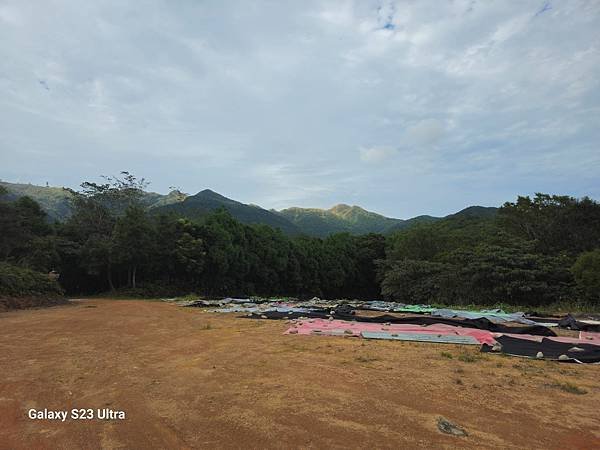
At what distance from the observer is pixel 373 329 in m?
6.73

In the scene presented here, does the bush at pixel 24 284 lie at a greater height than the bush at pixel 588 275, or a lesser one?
lesser

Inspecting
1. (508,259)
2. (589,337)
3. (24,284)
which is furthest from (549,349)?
(24,284)

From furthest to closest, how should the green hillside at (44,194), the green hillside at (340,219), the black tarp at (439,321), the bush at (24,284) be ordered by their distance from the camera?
the green hillside at (340,219)
the green hillside at (44,194)
the bush at (24,284)
the black tarp at (439,321)

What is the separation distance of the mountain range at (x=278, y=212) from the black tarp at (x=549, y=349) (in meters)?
30.0

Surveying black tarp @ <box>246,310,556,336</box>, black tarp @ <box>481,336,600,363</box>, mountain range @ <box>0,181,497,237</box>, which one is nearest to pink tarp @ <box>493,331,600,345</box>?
black tarp @ <box>246,310,556,336</box>

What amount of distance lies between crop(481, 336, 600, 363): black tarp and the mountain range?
29956mm

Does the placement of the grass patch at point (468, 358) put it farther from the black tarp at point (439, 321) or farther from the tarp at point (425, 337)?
the black tarp at point (439, 321)

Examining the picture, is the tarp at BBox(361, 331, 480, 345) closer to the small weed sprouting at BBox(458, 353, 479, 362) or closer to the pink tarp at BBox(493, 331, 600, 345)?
the pink tarp at BBox(493, 331, 600, 345)

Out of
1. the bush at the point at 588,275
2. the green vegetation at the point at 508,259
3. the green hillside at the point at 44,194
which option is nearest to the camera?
the bush at the point at 588,275

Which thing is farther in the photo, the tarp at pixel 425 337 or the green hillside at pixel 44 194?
the green hillside at pixel 44 194

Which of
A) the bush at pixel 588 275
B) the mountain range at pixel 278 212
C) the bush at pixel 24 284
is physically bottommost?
the bush at pixel 24 284

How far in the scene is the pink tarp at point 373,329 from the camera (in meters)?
6.15

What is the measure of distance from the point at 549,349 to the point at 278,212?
113 metres

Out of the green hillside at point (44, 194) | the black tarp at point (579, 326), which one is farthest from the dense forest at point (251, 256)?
the green hillside at point (44, 194)
